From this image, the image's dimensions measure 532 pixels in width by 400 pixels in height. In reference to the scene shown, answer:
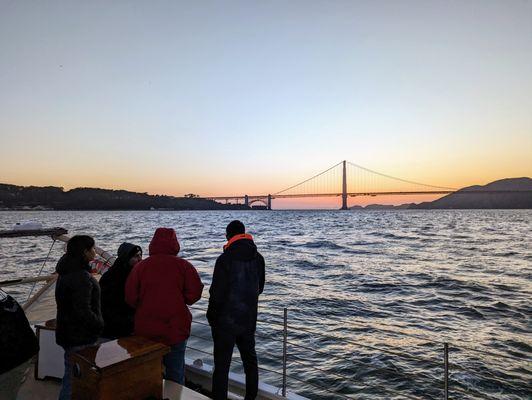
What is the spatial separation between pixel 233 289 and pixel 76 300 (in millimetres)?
1243

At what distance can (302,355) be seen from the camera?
8.28m

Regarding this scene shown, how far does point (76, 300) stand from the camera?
3002 mm

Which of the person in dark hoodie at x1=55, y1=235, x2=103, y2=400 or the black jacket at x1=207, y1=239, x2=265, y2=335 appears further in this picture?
the black jacket at x1=207, y1=239, x2=265, y2=335

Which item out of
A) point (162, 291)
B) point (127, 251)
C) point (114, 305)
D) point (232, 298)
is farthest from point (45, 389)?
point (232, 298)

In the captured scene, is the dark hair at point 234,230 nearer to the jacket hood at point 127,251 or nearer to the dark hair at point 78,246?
the jacket hood at point 127,251

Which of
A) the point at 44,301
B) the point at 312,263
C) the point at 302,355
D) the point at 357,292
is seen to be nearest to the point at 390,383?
the point at 302,355

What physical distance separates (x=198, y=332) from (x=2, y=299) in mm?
8307

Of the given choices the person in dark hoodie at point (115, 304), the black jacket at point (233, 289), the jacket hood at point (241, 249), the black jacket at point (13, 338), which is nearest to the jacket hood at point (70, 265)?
the person in dark hoodie at point (115, 304)

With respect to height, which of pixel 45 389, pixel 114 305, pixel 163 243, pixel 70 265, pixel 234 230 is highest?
pixel 234 230

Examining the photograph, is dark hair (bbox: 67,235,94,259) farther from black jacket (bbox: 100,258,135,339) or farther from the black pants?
the black pants

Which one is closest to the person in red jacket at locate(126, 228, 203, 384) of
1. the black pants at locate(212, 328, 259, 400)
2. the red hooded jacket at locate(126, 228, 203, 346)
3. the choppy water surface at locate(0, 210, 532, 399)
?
the red hooded jacket at locate(126, 228, 203, 346)

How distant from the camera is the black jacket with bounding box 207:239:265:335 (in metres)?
3.33

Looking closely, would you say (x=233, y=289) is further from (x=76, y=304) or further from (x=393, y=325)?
(x=393, y=325)

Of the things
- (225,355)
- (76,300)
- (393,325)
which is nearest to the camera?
(76,300)
